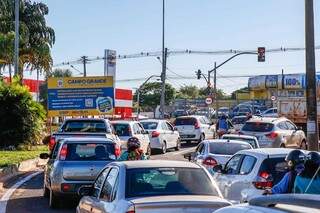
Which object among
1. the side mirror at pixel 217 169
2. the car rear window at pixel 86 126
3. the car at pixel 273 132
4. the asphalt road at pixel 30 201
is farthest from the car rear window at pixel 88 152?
the car at pixel 273 132

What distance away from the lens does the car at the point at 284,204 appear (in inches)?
145

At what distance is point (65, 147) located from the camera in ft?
46.3

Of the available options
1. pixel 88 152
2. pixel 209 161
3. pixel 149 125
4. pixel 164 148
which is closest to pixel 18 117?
pixel 149 125

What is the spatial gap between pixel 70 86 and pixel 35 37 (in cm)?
1018

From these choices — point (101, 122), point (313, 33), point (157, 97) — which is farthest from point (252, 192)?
point (157, 97)

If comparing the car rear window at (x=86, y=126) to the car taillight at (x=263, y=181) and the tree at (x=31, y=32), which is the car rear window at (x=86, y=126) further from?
the tree at (x=31, y=32)

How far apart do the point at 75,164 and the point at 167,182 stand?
589 centimetres

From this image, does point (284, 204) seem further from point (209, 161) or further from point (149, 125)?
point (149, 125)

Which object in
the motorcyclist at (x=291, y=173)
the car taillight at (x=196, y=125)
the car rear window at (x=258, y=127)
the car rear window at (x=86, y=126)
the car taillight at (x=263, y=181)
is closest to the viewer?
the motorcyclist at (x=291, y=173)

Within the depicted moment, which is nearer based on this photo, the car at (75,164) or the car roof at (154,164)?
the car roof at (154,164)

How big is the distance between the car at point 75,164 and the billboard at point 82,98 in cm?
2376

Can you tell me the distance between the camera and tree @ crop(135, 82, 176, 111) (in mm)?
128250

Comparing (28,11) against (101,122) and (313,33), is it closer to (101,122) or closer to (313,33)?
(101,122)

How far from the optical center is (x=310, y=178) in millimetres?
7312
